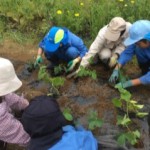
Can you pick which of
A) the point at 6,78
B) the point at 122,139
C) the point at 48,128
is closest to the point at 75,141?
the point at 48,128

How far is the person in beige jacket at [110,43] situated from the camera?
360 cm

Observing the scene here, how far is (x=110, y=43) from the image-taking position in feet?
12.9

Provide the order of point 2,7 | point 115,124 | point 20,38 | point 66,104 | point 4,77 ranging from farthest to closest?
1. point 2,7
2. point 20,38
3. point 66,104
4. point 115,124
5. point 4,77

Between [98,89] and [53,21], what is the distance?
1.58 metres

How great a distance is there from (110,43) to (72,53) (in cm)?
44

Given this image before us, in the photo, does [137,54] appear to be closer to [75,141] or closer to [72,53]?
[72,53]

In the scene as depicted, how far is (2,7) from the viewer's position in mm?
5250

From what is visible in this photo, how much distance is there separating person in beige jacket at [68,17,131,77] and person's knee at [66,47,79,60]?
16 cm

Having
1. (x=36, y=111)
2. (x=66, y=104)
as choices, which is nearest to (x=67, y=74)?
(x=66, y=104)

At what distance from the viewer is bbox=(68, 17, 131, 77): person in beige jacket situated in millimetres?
3604

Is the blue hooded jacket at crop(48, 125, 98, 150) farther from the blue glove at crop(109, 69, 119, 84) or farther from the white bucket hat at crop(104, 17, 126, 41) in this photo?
the white bucket hat at crop(104, 17, 126, 41)

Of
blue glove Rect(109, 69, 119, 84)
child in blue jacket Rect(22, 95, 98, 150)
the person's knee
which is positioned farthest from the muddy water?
child in blue jacket Rect(22, 95, 98, 150)

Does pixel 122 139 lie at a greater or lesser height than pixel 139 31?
lesser

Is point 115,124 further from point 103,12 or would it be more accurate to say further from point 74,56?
point 103,12
